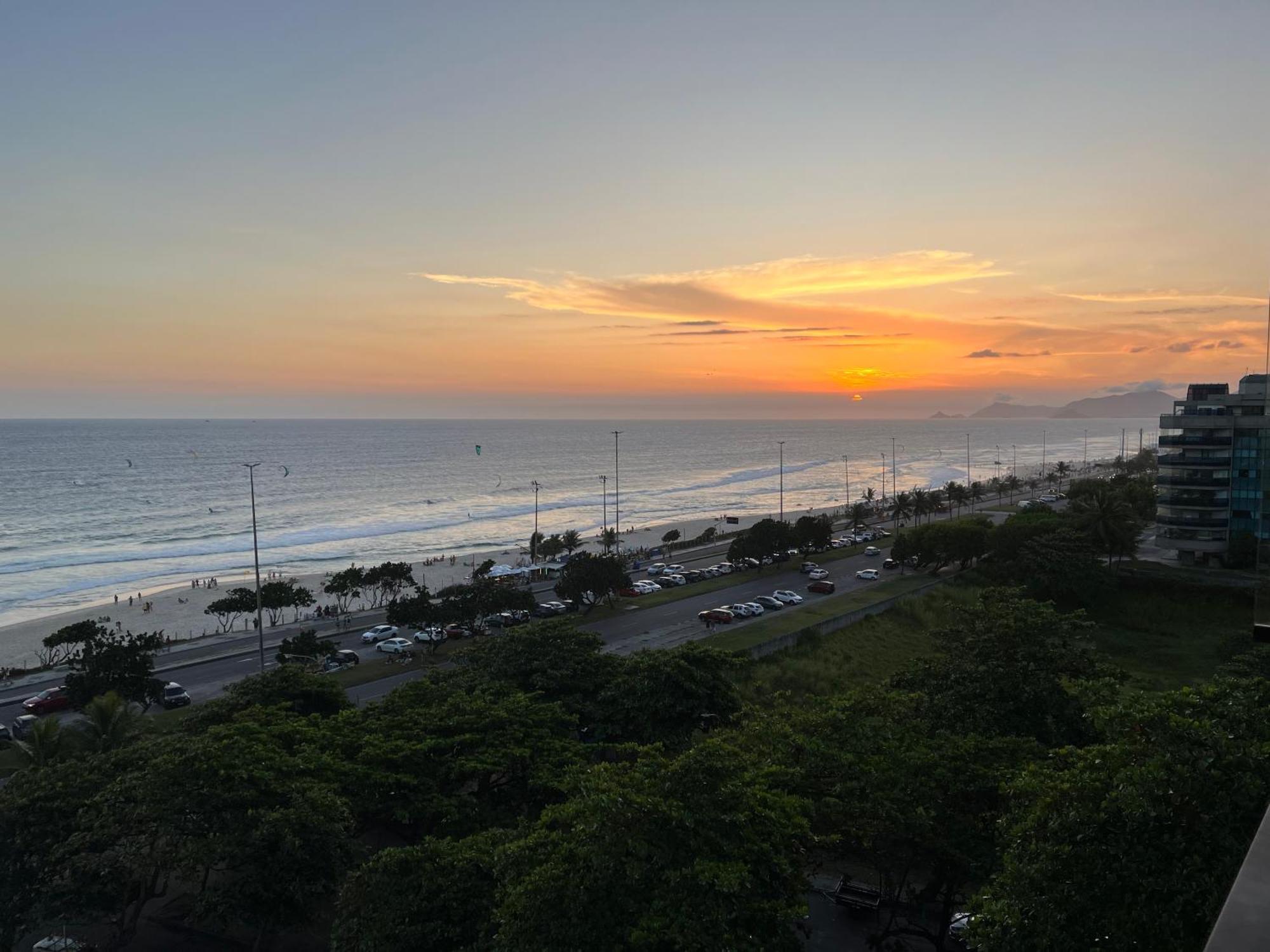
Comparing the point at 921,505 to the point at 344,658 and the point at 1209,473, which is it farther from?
the point at 344,658

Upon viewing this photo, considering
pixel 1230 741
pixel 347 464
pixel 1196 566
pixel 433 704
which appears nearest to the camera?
pixel 1230 741

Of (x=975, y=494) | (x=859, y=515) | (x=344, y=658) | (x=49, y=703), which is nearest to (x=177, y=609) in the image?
(x=49, y=703)

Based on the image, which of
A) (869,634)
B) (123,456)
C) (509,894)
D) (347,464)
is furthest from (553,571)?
(123,456)

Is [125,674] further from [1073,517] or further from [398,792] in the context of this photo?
[1073,517]

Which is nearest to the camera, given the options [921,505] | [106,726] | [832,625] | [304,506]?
[106,726]

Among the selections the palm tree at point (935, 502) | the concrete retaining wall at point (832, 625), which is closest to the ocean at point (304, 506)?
the palm tree at point (935, 502)

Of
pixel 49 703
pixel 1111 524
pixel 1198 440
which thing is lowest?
pixel 49 703
